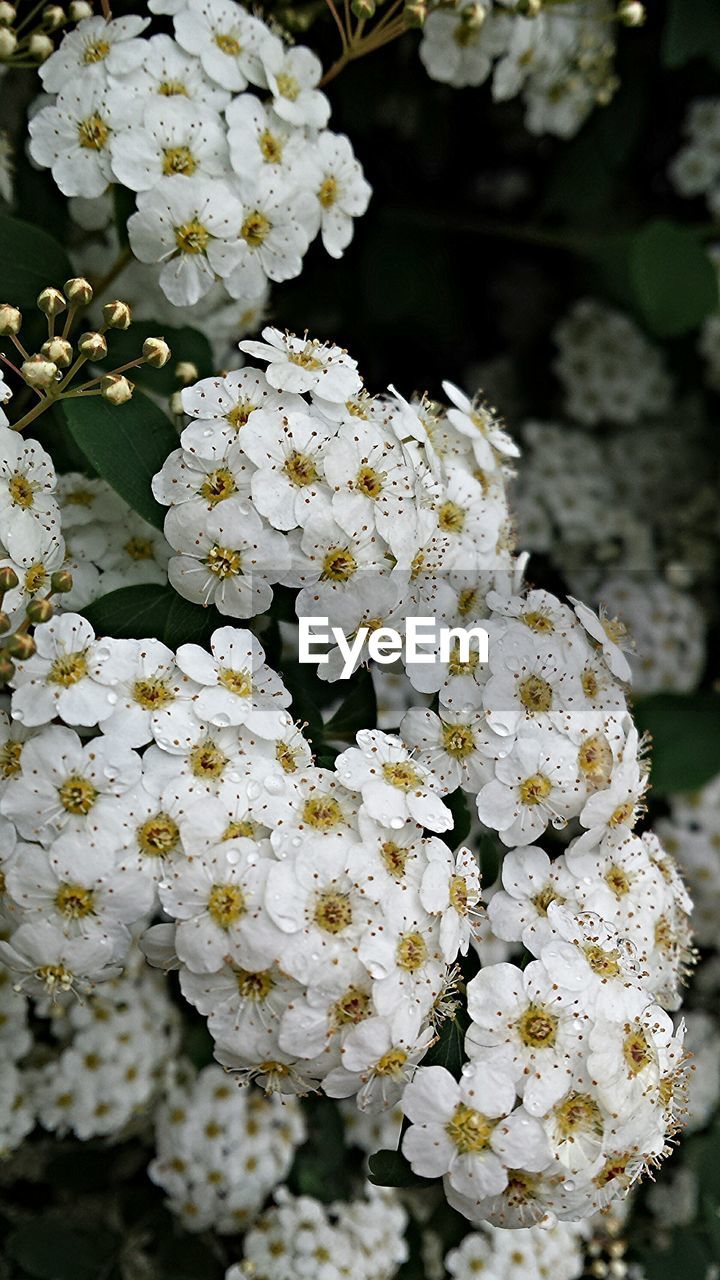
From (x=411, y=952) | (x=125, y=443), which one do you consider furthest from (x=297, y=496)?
(x=411, y=952)

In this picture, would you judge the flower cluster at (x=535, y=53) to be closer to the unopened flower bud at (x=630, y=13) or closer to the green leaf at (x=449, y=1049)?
the unopened flower bud at (x=630, y=13)

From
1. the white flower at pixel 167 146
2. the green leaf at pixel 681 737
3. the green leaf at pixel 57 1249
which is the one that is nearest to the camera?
the white flower at pixel 167 146

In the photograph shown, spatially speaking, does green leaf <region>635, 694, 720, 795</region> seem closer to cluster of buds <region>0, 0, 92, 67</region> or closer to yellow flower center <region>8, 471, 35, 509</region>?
yellow flower center <region>8, 471, 35, 509</region>

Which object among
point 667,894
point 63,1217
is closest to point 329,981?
point 667,894

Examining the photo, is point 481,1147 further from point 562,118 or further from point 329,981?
point 562,118

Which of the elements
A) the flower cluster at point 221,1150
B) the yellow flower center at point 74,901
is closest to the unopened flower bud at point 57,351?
the yellow flower center at point 74,901
